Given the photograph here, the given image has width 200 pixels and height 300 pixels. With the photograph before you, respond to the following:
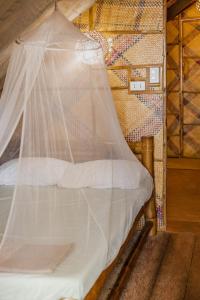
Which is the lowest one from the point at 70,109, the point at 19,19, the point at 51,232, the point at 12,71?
the point at 51,232

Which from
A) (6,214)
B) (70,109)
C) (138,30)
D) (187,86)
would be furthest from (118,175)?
(187,86)

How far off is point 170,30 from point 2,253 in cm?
585

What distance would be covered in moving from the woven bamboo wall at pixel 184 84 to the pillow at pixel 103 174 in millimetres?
3896

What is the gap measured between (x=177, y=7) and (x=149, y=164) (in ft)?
12.1

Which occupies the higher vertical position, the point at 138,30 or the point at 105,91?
the point at 138,30

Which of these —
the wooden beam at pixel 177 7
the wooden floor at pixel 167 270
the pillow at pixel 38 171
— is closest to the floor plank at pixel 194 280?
the wooden floor at pixel 167 270

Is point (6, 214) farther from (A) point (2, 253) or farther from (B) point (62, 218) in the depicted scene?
(A) point (2, 253)

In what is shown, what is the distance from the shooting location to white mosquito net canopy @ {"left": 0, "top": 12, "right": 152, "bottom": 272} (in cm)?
229

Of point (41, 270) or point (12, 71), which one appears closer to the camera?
point (41, 270)

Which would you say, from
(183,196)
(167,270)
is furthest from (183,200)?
(167,270)

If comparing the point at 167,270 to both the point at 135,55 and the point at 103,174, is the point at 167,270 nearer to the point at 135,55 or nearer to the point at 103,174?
the point at 103,174

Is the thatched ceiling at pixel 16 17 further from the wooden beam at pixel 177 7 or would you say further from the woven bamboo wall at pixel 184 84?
the woven bamboo wall at pixel 184 84

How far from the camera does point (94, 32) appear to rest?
380 cm

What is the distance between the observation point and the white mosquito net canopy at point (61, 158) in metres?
2.29
